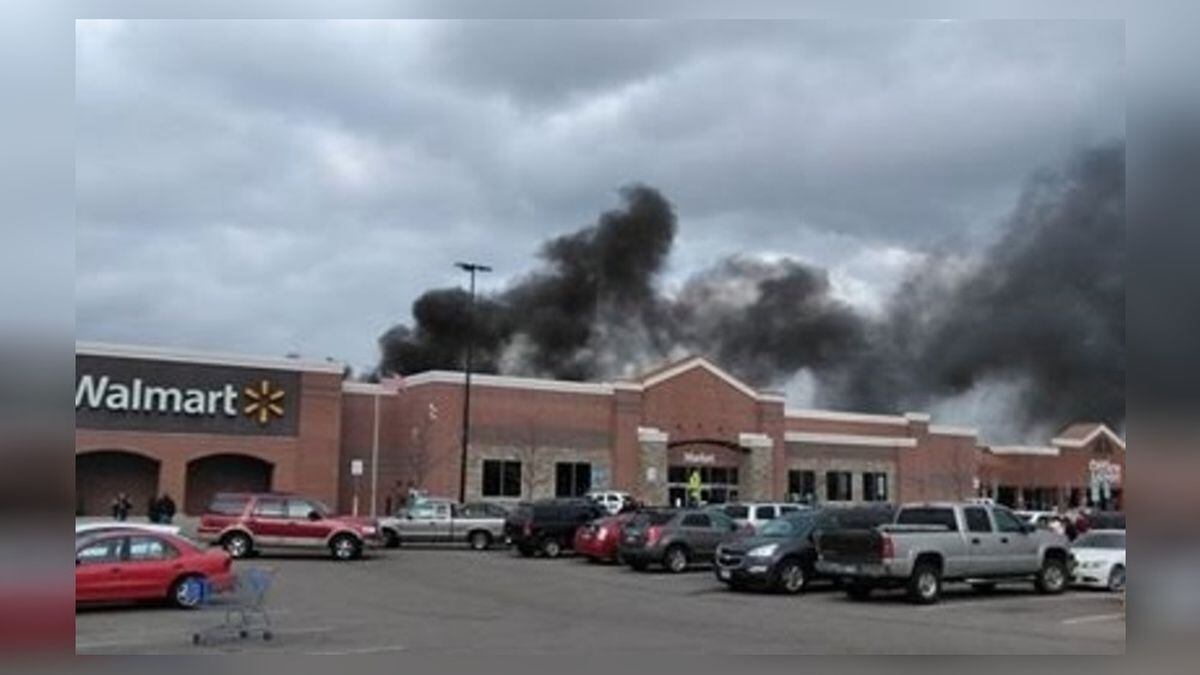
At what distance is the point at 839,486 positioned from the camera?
76.4m

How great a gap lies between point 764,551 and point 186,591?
1015 centimetres

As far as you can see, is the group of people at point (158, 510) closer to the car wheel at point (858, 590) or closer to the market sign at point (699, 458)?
the car wheel at point (858, 590)

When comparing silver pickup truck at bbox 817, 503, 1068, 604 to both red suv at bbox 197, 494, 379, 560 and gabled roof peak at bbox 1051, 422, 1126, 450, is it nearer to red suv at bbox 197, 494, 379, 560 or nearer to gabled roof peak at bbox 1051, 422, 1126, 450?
red suv at bbox 197, 494, 379, 560

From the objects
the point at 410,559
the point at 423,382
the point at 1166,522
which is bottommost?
A: the point at 410,559

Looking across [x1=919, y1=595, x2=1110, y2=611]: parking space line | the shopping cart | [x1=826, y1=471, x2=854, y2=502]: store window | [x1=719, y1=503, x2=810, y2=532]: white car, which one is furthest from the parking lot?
[x1=826, y1=471, x2=854, y2=502]: store window

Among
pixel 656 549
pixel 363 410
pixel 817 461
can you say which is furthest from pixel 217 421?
pixel 817 461

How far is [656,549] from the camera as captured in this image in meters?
29.4

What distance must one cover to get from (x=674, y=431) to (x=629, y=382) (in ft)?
12.7

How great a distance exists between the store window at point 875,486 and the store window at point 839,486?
3.78 ft

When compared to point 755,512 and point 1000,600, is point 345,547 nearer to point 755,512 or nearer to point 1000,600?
point 755,512

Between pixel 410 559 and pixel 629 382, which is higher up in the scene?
pixel 629 382

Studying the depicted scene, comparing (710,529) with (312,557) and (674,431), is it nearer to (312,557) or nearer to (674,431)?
(312,557)

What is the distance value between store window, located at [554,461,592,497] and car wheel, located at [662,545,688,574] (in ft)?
108

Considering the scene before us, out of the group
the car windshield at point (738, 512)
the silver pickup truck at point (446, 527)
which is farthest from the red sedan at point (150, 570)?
the silver pickup truck at point (446, 527)
